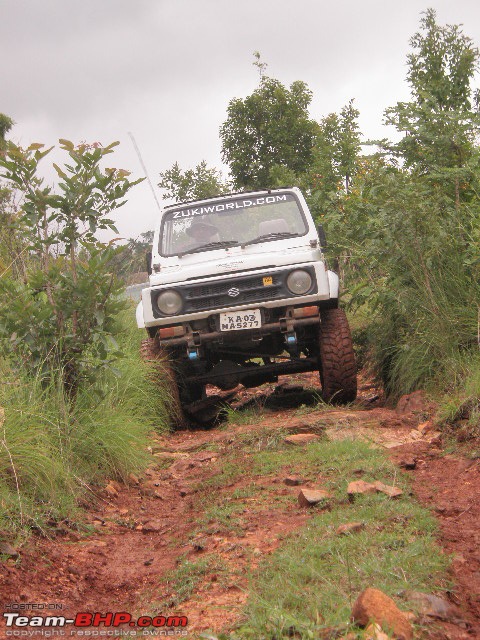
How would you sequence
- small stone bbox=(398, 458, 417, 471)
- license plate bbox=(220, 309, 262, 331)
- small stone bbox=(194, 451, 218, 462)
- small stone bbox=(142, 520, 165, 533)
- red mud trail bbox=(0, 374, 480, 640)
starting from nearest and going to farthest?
red mud trail bbox=(0, 374, 480, 640) → small stone bbox=(142, 520, 165, 533) → small stone bbox=(398, 458, 417, 471) → small stone bbox=(194, 451, 218, 462) → license plate bbox=(220, 309, 262, 331)

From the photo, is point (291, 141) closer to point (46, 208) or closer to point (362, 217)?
point (362, 217)

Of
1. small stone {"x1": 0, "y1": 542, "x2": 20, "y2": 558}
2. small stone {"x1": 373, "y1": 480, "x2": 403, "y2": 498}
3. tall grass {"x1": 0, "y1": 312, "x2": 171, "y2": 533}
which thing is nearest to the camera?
small stone {"x1": 0, "y1": 542, "x2": 20, "y2": 558}

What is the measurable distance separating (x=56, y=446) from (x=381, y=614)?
2602mm

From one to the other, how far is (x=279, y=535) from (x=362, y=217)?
4.97m

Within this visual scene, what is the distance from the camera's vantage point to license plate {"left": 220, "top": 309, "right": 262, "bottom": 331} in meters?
6.53

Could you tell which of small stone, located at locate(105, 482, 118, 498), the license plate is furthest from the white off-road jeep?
small stone, located at locate(105, 482, 118, 498)

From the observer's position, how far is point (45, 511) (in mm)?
3904

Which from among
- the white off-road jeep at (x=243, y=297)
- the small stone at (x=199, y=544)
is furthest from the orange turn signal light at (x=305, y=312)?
the small stone at (x=199, y=544)

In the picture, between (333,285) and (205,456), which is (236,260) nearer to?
(333,285)

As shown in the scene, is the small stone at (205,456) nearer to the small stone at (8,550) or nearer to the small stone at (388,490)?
the small stone at (388,490)

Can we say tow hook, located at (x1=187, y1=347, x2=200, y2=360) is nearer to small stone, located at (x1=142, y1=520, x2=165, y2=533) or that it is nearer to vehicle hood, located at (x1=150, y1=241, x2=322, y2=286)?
vehicle hood, located at (x1=150, y1=241, x2=322, y2=286)

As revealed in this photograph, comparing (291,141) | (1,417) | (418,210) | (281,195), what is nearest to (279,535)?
(1,417)

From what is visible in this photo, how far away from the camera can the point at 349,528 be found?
3.19m

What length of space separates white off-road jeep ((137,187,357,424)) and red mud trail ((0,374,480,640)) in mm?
1262
